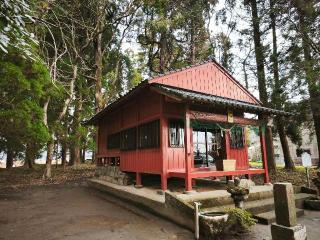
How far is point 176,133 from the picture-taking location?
10.6m

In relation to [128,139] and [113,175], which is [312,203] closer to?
[128,139]

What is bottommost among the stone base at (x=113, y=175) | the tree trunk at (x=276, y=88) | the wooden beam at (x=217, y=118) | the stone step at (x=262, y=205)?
the stone step at (x=262, y=205)

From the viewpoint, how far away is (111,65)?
1101 inches

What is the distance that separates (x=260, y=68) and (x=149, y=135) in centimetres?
996

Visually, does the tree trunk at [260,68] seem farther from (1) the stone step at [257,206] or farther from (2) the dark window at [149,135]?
(2) the dark window at [149,135]

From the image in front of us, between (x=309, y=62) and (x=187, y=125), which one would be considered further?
(x=309, y=62)

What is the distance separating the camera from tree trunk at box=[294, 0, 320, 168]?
39.7 feet

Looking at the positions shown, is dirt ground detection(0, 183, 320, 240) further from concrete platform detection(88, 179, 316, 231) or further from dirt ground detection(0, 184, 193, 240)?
concrete platform detection(88, 179, 316, 231)

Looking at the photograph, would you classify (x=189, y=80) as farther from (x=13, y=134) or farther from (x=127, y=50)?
(x=127, y=50)

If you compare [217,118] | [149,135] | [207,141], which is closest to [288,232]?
[217,118]

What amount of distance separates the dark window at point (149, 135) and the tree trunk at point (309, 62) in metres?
7.48

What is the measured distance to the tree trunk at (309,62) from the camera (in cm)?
1211

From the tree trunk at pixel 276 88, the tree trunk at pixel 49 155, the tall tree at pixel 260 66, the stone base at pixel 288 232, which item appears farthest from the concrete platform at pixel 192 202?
the tree trunk at pixel 49 155

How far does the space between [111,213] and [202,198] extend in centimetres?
326
